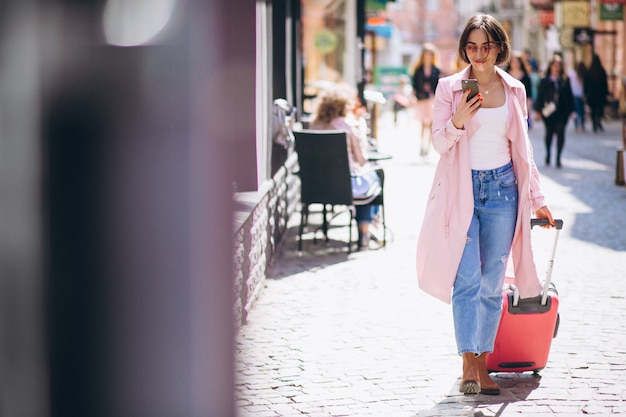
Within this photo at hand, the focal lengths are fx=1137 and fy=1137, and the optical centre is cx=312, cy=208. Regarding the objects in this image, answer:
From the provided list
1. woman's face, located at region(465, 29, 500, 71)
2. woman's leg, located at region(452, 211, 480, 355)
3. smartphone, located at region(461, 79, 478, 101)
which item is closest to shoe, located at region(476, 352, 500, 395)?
woman's leg, located at region(452, 211, 480, 355)

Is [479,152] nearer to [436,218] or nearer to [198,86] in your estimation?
[436,218]

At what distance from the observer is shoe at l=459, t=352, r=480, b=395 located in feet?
18.2

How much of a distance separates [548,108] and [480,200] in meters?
12.2

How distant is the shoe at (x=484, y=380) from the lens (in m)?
5.61

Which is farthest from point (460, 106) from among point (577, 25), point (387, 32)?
point (387, 32)

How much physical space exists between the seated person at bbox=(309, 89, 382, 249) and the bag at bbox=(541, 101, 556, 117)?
24.6 feet

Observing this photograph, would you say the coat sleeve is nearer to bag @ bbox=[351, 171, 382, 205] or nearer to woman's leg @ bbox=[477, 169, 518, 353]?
woman's leg @ bbox=[477, 169, 518, 353]

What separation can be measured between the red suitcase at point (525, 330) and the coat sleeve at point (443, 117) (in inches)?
34.8

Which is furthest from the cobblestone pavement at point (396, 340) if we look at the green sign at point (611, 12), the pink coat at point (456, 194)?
the green sign at point (611, 12)

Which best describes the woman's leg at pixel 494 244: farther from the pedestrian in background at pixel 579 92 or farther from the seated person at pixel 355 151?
the pedestrian in background at pixel 579 92

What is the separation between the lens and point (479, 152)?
217 inches

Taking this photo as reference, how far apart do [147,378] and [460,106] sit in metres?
1.91

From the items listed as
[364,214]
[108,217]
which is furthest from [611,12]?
[108,217]

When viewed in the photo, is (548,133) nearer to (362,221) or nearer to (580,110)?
(362,221)
